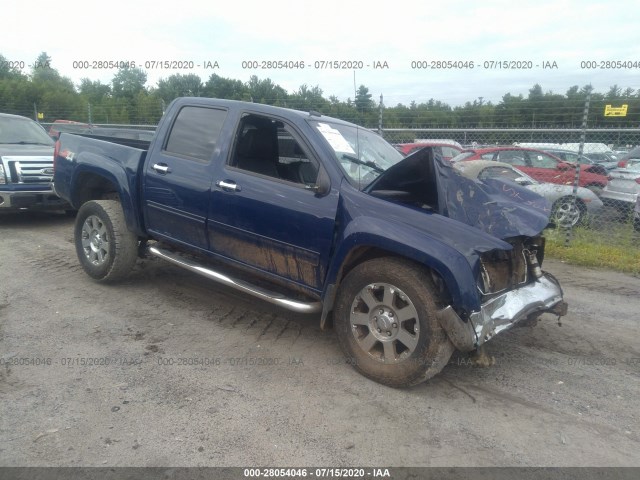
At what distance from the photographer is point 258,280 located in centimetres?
469

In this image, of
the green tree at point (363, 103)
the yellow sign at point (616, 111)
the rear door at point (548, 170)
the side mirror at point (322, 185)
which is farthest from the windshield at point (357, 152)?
the rear door at point (548, 170)

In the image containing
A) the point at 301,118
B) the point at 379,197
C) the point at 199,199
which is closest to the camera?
the point at 379,197

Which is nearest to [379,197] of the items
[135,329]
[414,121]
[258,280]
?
[258,280]

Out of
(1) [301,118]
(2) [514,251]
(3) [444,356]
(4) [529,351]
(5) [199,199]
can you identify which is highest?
(1) [301,118]

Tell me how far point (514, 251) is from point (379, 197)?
45.1 inches

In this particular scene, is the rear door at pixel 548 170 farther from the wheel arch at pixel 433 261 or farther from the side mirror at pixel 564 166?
the wheel arch at pixel 433 261

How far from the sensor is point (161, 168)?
15.7ft

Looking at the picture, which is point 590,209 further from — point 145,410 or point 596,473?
point 145,410

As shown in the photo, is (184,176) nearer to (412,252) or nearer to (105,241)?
(105,241)

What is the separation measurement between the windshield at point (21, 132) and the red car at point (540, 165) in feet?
25.6

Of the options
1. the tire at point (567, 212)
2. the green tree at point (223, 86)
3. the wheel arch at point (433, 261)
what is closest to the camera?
the wheel arch at point (433, 261)

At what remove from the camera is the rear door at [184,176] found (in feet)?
14.7

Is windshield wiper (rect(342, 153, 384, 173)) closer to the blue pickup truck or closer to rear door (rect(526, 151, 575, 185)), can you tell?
the blue pickup truck

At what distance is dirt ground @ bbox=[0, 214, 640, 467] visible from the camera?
286 centimetres
